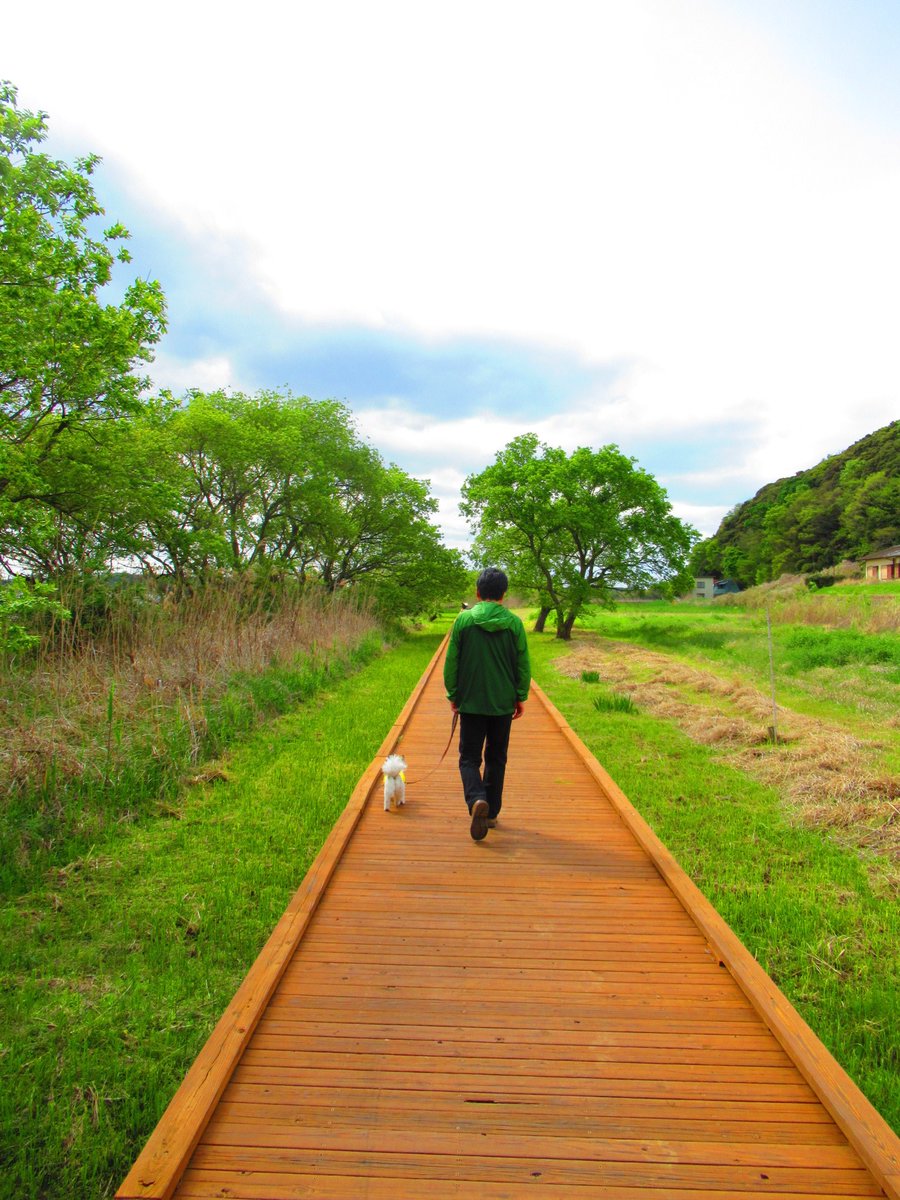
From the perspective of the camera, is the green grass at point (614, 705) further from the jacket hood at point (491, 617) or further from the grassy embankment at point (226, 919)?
the jacket hood at point (491, 617)

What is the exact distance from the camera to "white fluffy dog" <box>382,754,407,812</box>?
5285 mm

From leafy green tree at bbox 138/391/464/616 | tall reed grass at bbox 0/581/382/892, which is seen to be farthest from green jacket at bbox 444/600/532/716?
leafy green tree at bbox 138/391/464/616

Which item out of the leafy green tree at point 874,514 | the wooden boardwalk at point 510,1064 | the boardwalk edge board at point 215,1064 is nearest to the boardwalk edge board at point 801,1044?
the wooden boardwalk at point 510,1064

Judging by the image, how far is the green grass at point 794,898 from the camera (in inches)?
112

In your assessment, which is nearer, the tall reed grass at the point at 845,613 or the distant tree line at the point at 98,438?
the distant tree line at the point at 98,438

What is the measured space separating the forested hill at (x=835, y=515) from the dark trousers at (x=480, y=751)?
49219mm

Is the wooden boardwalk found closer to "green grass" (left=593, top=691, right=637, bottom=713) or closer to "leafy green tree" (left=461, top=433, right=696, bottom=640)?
"green grass" (left=593, top=691, right=637, bottom=713)

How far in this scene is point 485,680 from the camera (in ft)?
14.6

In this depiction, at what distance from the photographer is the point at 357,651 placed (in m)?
16.5

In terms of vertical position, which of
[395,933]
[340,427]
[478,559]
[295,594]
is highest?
[340,427]

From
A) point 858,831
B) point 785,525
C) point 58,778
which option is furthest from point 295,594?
point 785,525

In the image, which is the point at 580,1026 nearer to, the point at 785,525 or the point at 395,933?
the point at 395,933

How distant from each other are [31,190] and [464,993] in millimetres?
15637

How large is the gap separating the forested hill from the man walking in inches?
1938
